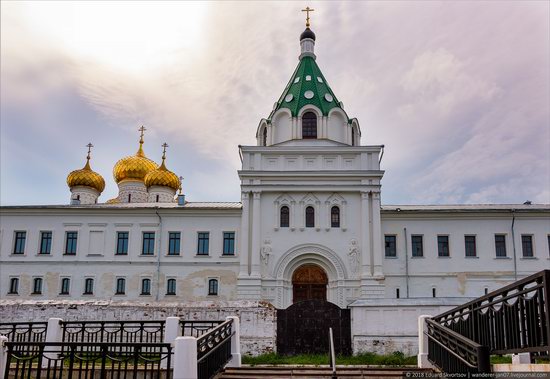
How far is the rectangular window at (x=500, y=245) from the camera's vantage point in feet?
112

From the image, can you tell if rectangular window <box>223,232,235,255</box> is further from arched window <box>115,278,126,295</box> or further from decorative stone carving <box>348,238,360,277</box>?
decorative stone carving <box>348,238,360,277</box>

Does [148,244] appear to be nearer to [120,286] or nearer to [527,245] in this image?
[120,286]

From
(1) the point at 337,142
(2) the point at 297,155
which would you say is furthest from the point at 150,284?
(1) the point at 337,142

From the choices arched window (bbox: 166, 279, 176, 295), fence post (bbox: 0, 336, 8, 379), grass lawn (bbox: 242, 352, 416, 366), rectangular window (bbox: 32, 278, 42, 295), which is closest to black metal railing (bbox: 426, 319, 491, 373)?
grass lawn (bbox: 242, 352, 416, 366)

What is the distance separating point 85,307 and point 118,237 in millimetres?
14029

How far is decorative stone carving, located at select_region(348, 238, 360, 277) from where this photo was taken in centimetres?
3131

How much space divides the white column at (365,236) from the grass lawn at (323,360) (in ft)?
34.3

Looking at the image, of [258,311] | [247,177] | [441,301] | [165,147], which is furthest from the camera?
[165,147]

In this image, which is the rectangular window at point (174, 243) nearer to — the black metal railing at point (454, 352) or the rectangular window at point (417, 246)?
the rectangular window at point (417, 246)

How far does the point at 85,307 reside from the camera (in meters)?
21.8

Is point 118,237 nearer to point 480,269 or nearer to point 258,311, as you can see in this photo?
point 258,311

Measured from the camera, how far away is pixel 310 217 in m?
32.6

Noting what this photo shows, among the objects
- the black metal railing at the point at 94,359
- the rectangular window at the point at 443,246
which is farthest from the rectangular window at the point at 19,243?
the rectangular window at the point at 443,246

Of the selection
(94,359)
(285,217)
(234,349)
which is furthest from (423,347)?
(285,217)
